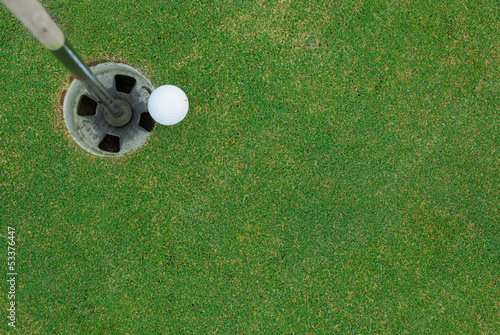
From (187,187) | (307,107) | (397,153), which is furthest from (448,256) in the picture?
(187,187)

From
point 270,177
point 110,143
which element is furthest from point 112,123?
point 270,177

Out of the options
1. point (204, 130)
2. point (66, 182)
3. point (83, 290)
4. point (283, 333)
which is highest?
point (66, 182)

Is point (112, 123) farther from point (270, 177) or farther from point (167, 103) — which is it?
point (270, 177)

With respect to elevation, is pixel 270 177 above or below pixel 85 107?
below

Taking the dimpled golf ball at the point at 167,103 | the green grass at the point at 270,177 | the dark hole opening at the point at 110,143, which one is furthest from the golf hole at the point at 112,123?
the dimpled golf ball at the point at 167,103

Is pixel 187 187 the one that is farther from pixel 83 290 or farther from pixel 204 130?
pixel 83 290

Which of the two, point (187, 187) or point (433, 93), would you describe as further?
point (433, 93)
